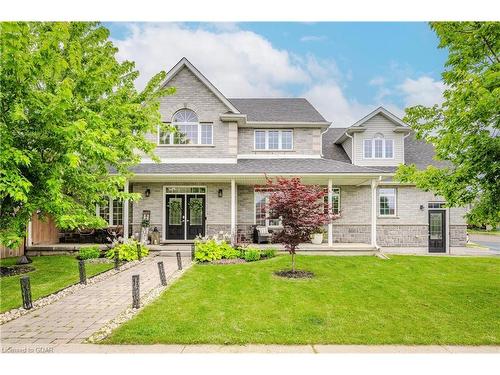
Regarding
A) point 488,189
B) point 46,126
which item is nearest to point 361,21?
point 488,189

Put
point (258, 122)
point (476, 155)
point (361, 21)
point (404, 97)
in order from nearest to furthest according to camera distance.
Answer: point (361, 21) → point (476, 155) → point (404, 97) → point (258, 122)

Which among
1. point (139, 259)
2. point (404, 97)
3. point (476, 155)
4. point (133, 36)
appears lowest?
point (139, 259)

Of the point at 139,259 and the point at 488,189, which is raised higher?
the point at 488,189

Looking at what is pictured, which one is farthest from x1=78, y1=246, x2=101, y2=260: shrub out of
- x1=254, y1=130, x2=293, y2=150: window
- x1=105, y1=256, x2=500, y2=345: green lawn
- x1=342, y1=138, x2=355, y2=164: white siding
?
x1=342, y1=138, x2=355, y2=164: white siding

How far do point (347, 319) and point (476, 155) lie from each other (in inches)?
149

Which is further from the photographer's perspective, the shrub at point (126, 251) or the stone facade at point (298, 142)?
the stone facade at point (298, 142)

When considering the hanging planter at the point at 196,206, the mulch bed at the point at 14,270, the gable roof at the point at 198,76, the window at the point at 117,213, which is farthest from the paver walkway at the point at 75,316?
the gable roof at the point at 198,76

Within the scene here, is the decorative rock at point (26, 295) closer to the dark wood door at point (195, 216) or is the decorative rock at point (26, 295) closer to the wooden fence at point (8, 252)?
the wooden fence at point (8, 252)

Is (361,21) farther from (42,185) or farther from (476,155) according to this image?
(42,185)

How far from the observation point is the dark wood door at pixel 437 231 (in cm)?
1678

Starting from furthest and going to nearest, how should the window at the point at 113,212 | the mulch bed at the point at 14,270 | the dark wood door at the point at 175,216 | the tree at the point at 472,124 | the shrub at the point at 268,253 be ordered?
→ the window at the point at 113,212 < the dark wood door at the point at 175,216 < the shrub at the point at 268,253 < the mulch bed at the point at 14,270 < the tree at the point at 472,124

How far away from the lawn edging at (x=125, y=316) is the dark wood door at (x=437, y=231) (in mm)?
14049

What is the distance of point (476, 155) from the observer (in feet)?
18.6

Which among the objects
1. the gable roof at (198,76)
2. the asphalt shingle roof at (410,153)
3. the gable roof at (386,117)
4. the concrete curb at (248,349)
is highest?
the gable roof at (198,76)
